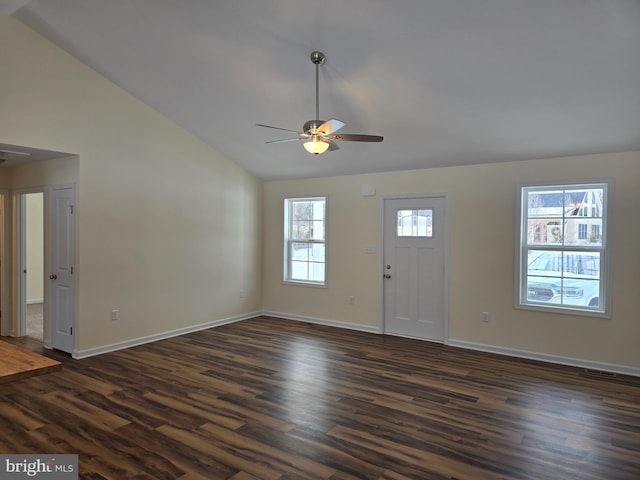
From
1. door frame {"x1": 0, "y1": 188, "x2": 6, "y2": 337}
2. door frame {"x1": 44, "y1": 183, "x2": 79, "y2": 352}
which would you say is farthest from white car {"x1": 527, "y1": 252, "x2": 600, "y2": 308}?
door frame {"x1": 0, "y1": 188, "x2": 6, "y2": 337}

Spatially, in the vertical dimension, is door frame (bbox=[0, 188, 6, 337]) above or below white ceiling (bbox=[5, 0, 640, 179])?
below

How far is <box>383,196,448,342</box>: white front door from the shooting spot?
5543mm

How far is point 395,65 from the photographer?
12.2 feet

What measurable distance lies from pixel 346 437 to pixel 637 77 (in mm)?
3557

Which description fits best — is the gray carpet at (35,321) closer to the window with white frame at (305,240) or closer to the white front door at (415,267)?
the window with white frame at (305,240)

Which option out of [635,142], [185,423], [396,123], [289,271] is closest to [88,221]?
[185,423]

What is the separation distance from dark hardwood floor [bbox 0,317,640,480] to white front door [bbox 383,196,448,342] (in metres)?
0.72

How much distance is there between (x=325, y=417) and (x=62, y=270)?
3592 mm

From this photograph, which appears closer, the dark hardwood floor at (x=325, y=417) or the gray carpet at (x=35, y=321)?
the dark hardwood floor at (x=325, y=417)

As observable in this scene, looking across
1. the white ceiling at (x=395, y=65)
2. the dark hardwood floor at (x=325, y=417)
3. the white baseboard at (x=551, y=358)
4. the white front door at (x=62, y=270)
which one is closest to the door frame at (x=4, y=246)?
the white front door at (x=62, y=270)

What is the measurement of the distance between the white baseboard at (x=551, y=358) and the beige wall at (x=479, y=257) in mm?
42

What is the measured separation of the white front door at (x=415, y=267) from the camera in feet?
18.2

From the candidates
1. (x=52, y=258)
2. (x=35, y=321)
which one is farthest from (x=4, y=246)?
(x=35, y=321)

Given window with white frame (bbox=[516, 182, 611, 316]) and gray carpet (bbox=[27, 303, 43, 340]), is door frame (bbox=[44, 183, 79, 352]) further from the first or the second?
window with white frame (bbox=[516, 182, 611, 316])
